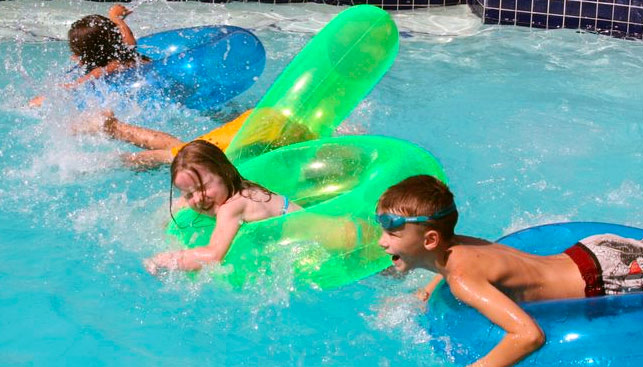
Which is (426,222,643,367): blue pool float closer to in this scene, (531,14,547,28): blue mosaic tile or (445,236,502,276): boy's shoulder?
(445,236,502,276): boy's shoulder

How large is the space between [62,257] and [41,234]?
0.99ft

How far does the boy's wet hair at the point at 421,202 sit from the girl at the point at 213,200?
84 centimetres

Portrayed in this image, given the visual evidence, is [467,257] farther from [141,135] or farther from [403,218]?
[141,135]

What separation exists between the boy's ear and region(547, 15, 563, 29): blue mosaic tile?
16.9 ft

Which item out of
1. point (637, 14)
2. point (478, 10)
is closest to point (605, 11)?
point (637, 14)

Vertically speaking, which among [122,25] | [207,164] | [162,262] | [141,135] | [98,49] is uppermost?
[122,25]

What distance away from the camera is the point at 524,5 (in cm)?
821

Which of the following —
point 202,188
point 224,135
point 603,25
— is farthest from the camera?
point 603,25

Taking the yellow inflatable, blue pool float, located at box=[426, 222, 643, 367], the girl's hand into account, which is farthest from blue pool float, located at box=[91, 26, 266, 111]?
blue pool float, located at box=[426, 222, 643, 367]

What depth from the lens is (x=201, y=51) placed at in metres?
6.07

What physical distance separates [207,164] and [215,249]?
39 centimetres

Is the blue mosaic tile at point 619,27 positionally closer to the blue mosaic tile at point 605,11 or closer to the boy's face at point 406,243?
the blue mosaic tile at point 605,11

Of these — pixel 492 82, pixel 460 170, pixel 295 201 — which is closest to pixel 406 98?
pixel 492 82

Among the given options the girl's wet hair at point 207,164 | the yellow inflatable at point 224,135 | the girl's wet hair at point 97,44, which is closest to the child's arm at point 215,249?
the girl's wet hair at point 207,164
